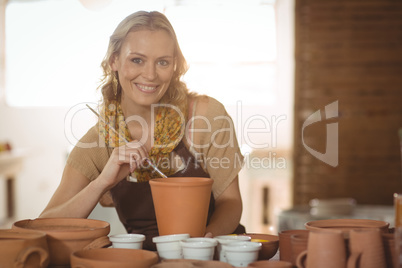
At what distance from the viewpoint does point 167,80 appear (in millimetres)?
1553

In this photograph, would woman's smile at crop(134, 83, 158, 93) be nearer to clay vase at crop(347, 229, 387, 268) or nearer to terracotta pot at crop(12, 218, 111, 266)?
terracotta pot at crop(12, 218, 111, 266)

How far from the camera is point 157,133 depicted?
1.62 m

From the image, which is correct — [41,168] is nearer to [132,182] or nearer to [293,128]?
[293,128]

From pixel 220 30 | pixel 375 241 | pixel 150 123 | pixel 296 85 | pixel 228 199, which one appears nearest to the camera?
pixel 375 241

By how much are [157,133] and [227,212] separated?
0.33 m

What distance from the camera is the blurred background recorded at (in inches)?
144

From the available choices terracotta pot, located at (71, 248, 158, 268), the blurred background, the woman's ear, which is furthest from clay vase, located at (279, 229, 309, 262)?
the blurred background

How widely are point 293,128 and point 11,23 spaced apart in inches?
110

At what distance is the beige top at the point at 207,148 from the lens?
5.10 ft

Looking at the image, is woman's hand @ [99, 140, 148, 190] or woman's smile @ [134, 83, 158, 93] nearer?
woman's hand @ [99, 140, 148, 190]

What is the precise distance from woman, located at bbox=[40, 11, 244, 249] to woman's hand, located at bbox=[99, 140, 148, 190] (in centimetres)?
16

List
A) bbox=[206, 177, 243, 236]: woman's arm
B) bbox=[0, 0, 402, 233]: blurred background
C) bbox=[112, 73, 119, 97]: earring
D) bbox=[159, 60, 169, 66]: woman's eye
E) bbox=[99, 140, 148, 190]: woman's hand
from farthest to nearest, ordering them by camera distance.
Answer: bbox=[0, 0, 402, 233]: blurred background
bbox=[112, 73, 119, 97]: earring
bbox=[159, 60, 169, 66]: woman's eye
bbox=[206, 177, 243, 236]: woman's arm
bbox=[99, 140, 148, 190]: woman's hand

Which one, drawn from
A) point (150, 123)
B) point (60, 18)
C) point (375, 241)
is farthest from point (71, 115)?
point (375, 241)

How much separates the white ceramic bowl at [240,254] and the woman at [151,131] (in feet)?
1.74
